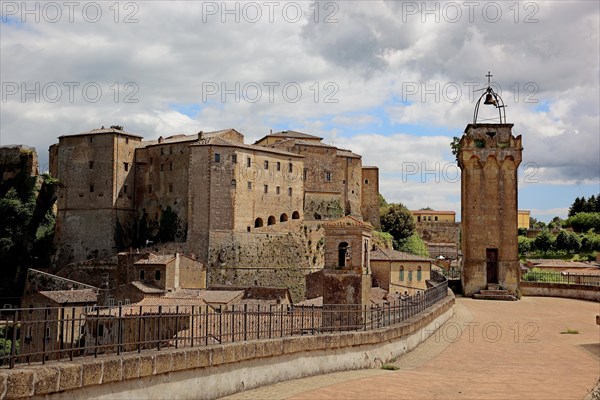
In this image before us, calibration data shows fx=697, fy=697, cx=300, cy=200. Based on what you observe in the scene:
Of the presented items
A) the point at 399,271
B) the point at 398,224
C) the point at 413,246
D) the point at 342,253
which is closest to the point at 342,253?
the point at 342,253

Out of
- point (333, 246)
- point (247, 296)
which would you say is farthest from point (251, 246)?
point (333, 246)

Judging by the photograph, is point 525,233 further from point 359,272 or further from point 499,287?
point 359,272

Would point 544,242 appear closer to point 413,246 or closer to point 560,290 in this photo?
point 413,246

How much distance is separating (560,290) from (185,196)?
3902 cm

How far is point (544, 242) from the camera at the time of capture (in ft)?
281

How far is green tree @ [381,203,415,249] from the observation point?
8481 cm

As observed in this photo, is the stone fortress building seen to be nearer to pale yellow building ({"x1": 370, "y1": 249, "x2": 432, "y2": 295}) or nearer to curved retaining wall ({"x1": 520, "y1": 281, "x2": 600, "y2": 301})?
pale yellow building ({"x1": 370, "y1": 249, "x2": 432, "y2": 295})

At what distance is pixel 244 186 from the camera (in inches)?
2579

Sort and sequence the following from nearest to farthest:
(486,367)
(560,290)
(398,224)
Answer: (486,367)
(560,290)
(398,224)

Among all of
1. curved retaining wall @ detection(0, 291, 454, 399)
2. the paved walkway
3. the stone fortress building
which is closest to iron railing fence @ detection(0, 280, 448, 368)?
curved retaining wall @ detection(0, 291, 454, 399)

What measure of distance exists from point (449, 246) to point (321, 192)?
101 ft

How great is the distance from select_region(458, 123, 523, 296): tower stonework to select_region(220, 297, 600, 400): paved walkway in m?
6.60

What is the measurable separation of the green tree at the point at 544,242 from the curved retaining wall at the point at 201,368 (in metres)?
73.4

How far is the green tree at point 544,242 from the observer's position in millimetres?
85250
